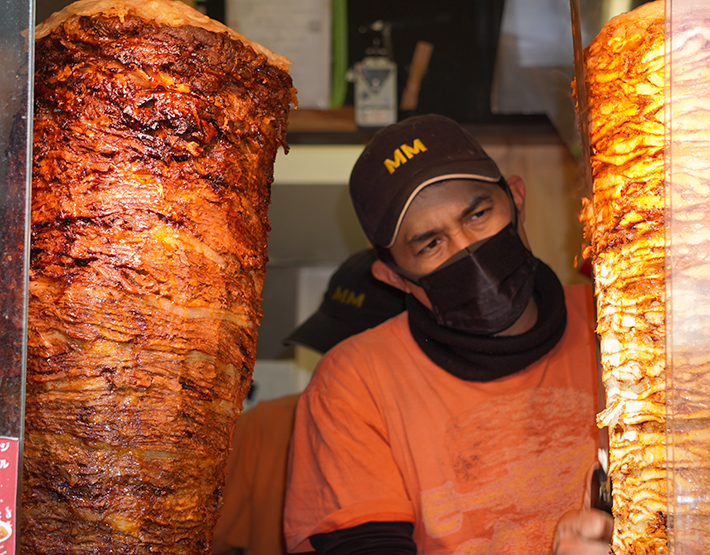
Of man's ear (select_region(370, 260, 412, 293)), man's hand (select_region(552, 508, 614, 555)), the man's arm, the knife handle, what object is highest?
man's ear (select_region(370, 260, 412, 293))

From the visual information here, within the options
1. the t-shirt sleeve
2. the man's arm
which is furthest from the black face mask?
the man's arm

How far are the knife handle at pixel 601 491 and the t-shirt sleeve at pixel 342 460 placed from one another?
0.53 metres

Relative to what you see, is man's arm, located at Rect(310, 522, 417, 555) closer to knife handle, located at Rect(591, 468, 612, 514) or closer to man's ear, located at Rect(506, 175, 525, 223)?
knife handle, located at Rect(591, 468, 612, 514)

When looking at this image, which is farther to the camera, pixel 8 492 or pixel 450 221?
pixel 450 221

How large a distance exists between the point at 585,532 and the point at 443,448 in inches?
20.7

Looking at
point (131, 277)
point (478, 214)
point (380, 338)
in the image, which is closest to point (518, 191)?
point (478, 214)

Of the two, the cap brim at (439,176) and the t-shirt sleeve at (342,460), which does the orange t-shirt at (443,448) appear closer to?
the t-shirt sleeve at (342,460)

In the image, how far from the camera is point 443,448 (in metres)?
1.30

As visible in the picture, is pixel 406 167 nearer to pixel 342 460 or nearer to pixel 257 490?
pixel 342 460

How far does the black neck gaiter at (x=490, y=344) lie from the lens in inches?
53.5

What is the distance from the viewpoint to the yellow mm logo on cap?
142 centimetres

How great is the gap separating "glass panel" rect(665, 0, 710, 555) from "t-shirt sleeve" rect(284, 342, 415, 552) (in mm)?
719

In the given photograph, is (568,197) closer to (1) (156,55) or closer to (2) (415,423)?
(2) (415,423)

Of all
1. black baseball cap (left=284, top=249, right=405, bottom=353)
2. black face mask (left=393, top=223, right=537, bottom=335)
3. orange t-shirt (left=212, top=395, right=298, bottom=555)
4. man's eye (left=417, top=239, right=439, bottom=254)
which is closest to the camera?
black face mask (left=393, top=223, right=537, bottom=335)
